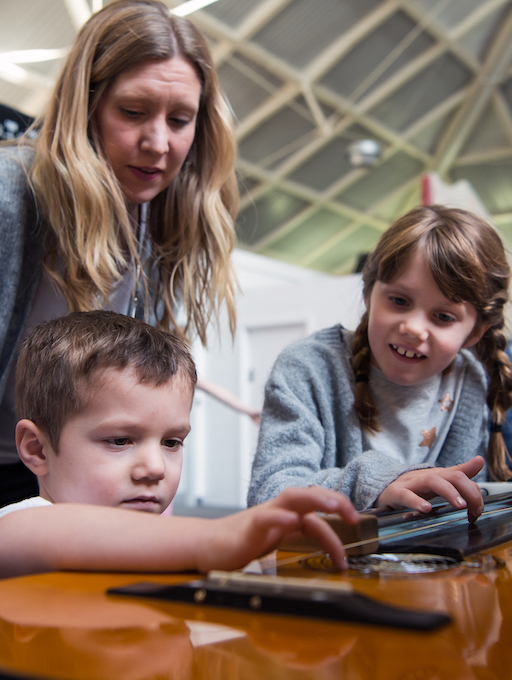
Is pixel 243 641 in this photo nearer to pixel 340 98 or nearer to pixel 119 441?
pixel 119 441

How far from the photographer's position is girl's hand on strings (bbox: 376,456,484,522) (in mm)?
598

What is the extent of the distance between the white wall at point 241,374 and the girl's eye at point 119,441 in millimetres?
3332

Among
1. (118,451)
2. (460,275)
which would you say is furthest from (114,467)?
(460,275)

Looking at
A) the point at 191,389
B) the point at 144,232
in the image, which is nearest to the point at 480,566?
the point at 191,389

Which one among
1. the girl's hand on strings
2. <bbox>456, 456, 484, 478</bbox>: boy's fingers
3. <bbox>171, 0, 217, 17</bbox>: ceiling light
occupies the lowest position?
the girl's hand on strings

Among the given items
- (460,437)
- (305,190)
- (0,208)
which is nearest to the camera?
(0,208)

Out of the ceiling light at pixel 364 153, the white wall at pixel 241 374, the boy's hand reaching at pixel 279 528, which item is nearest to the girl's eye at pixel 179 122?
the boy's hand reaching at pixel 279 528

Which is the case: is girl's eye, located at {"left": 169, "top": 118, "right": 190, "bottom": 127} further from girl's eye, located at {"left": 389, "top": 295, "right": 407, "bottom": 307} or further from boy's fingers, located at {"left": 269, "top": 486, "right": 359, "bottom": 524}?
boy's fingers, located at {"left": 269, "top": 486, "right": 359, "bottom": 524}

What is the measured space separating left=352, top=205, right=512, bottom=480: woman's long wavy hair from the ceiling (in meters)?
2.82

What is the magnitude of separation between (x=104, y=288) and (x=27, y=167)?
0.23 m

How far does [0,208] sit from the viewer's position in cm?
93

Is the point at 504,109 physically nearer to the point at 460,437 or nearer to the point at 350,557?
the point at 460,437

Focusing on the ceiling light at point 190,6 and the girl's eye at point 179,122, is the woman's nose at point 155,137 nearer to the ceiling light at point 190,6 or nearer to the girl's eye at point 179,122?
the girl's eye at point 179,122

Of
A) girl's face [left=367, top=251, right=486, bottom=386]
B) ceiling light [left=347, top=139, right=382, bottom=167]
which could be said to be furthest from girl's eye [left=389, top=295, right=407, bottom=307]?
ceiling light [left=347, top=139, right=382, bottom=167]
